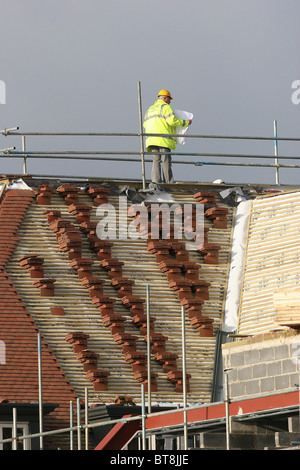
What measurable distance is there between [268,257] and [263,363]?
37.6 feet

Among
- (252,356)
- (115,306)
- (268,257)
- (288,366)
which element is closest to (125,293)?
(115,306)

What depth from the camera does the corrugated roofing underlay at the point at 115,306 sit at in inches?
1471

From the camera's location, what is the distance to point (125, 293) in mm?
39344

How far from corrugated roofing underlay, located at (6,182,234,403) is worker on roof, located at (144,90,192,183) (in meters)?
2.58

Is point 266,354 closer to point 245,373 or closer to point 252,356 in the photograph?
point 252,356

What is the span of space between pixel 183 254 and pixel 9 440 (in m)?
9.96

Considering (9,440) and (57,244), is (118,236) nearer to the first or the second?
(57,244)

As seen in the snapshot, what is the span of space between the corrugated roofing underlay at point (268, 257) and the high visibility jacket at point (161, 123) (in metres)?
3.38

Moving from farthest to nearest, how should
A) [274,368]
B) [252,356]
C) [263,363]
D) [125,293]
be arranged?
[125,293] < [252,356] < [263,363] < [274,368]

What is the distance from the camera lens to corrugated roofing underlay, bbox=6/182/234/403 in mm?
37375
